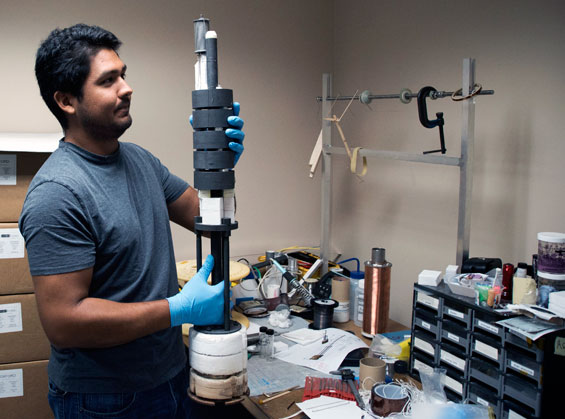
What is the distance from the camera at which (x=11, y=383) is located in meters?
2.01

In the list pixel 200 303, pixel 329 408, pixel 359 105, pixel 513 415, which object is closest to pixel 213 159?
pixel 200 303

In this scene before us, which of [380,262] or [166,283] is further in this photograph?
[380,262]

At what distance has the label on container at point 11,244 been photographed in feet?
6.44

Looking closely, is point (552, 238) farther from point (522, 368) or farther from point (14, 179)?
point (14, 179)

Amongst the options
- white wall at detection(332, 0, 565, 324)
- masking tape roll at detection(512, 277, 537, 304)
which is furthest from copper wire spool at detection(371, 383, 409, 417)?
A: white wall at detection(332, 0, 565, 324)

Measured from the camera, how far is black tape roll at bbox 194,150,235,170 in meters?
1.11

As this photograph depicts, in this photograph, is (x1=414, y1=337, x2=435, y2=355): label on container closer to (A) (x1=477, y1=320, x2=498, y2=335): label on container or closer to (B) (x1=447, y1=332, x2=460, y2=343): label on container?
(B) (x1=447, y1=332, x2=460, y2=343): label on container

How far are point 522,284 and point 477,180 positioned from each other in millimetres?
667

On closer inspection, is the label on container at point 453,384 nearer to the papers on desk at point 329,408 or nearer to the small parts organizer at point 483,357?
the small parts organizer at point 483,357

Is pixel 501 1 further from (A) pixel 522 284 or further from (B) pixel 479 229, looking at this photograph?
(A) pixel 522 284

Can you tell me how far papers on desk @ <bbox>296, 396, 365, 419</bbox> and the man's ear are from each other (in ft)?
3.30

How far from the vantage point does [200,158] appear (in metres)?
1.12

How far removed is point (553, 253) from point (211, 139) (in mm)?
920

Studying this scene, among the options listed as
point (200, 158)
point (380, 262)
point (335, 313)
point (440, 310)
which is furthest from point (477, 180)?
point (200, 158)
